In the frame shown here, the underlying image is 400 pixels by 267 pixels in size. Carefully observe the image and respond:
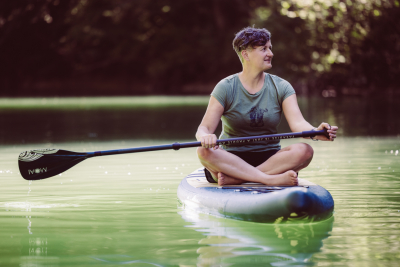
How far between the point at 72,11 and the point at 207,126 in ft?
123

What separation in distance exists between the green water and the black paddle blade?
20 centimetres

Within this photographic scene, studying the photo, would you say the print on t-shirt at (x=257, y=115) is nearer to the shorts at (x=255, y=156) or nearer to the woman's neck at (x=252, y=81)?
the woman's neck at (x=252, y=81)

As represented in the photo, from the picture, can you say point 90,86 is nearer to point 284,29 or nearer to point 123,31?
point 123,31

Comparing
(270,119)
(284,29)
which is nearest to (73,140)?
(270,119)

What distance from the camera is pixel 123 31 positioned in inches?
1645

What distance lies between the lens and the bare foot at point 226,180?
16.4 feet

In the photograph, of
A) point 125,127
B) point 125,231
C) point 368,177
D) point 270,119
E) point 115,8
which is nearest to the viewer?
point 125,231

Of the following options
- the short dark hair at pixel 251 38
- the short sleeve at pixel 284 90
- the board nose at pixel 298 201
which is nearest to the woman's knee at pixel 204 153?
the short sleeve at pixel 284 90

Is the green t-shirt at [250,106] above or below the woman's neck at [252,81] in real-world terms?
below

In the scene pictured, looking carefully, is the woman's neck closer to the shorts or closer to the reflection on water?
the shorts

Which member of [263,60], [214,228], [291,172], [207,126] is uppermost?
[263,60]

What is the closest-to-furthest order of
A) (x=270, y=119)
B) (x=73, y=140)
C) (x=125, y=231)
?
(x=125, y=231), (x=270, y=119), (x=73, y=140)

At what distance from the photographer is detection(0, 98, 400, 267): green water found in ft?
11.9

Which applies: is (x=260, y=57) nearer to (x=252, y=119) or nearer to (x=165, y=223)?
(x=252, y=119)
